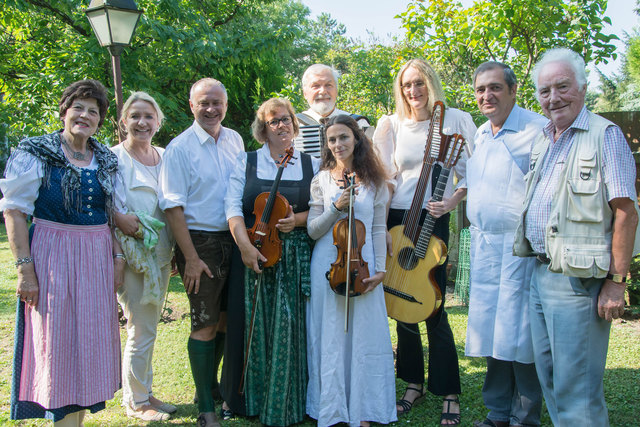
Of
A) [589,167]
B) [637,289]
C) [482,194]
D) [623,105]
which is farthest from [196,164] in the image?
[623,105]

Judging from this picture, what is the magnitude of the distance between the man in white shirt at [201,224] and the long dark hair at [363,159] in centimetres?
83

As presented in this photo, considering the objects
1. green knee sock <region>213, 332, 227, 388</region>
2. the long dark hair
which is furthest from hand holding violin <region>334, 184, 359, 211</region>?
green knee sock <region>213, 332, 227, 388</region>

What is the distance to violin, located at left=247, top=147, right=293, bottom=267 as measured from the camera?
332 centimetres

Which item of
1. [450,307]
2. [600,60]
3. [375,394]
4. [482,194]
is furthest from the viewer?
[450,307]

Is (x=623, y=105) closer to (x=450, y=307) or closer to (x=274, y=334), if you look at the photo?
(x=450, y=307)

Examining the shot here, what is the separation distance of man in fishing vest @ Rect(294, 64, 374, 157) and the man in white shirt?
0.73 meters

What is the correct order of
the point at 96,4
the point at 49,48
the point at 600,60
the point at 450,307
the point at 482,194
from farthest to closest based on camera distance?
the point at 49,48 < the point at 450,307 < the point at 600,60 < the point at 96,4 < the point at 482,194

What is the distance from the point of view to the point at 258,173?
3469mm

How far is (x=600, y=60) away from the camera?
18.3ft

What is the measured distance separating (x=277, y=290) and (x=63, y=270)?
51.5 inches

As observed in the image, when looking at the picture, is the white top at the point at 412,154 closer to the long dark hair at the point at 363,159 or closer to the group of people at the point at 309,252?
the group of people at the point at 309,252

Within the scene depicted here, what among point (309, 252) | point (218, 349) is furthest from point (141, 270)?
point (309, 252)

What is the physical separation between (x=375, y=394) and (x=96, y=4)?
4.52 metres

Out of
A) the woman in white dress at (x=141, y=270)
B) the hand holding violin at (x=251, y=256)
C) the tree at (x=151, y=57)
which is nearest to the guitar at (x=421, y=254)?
the hand holding violin at (x=251, y=256)
